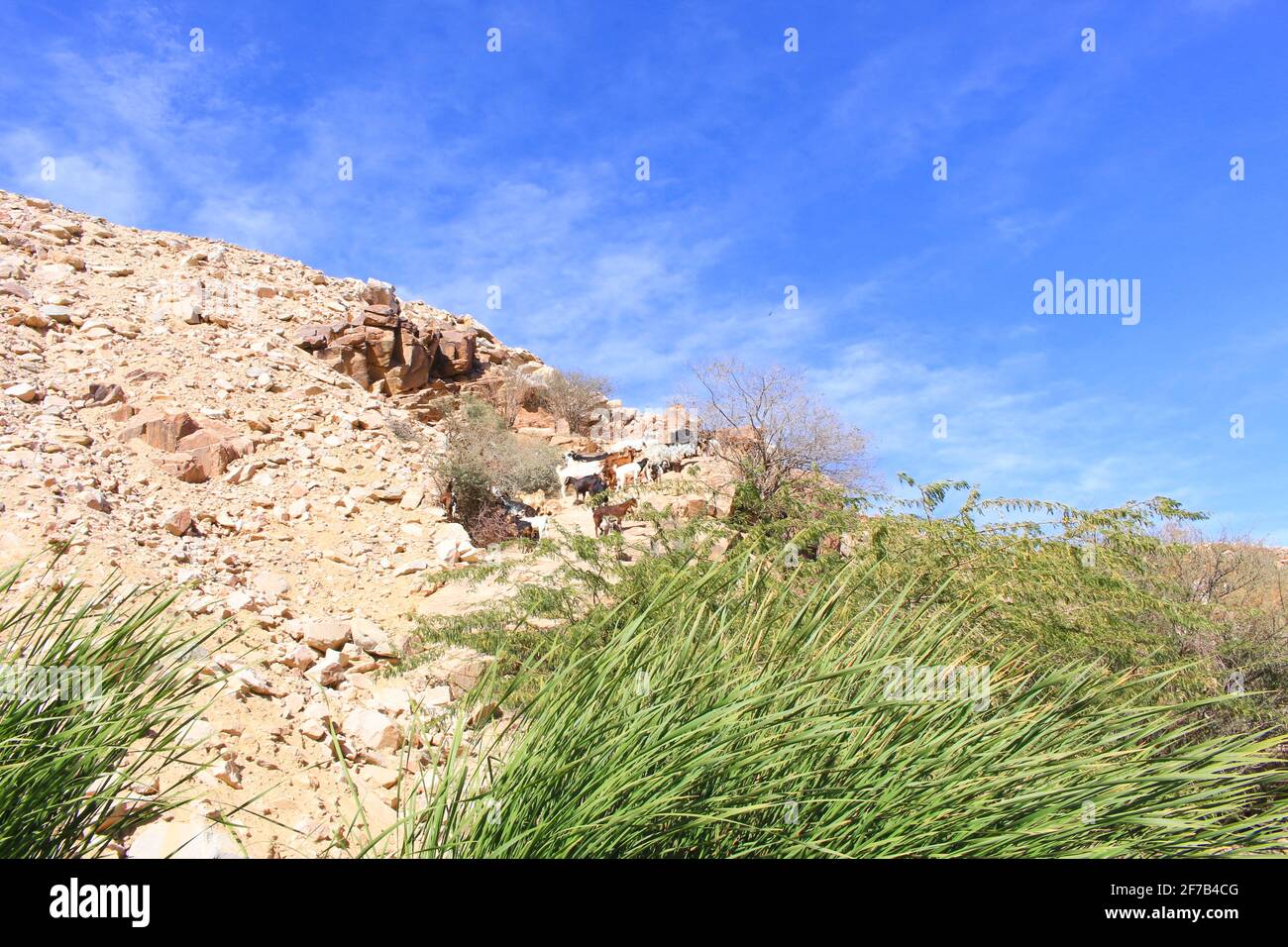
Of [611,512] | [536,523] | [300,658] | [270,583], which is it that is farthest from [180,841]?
[536,523]

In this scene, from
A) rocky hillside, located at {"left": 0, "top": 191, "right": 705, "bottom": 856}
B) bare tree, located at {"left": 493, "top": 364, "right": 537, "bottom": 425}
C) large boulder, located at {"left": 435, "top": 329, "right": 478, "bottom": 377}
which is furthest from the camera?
bare tree, located at {"left": 493, "top": 364, "right": 537, "bottom": 425}

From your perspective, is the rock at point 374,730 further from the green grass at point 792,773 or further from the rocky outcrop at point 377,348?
the rocky outcrop at point 377,348

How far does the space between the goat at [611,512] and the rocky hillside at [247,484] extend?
238cm

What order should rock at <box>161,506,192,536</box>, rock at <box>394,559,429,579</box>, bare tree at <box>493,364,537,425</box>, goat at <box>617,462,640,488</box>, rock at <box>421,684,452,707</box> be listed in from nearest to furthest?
rock at <box>421,684,452,707</box> → rock at <box>161,506,192,536</box> → rock at <box>394,559,429,579</box> → goat at <box>617,462,640,488</box> → bare tree at <box>493,364,537,425</box>

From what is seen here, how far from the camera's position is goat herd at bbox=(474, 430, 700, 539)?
14891 mm

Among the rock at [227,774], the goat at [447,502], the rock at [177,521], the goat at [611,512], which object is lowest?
the rock at [227,774]

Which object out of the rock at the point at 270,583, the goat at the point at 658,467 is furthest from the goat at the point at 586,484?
the rock at the point at 270,583

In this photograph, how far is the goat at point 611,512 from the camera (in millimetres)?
14524

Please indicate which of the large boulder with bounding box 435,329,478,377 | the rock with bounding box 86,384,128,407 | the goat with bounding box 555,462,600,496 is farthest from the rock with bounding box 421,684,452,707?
the large boulder with bounding box 435,329,478,377

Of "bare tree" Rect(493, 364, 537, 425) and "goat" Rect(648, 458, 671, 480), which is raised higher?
"bare tree" Rect(493, 364, 537, 425)

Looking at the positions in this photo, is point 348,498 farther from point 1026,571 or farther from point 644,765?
point 644,765

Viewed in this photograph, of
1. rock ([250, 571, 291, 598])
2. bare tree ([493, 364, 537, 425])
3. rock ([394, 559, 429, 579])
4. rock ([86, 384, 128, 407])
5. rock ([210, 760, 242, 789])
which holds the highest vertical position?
bare tree ([493, 364, 537, 425])

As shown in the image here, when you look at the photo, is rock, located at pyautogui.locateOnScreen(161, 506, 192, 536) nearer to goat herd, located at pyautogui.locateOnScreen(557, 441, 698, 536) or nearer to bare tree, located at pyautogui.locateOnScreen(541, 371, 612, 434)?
goat herd, located at pyautogui.locateOnScreen(557, 441, 698, 536)
